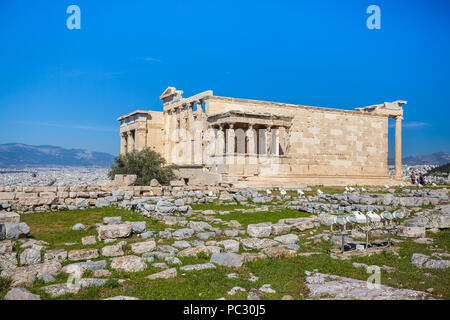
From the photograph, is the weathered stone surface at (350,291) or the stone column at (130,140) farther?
the stone column at (130,140)

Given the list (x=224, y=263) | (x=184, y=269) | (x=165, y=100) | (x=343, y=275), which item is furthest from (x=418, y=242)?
(x=165, y=100)

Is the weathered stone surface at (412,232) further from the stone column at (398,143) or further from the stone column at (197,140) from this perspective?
the stone column at (398,143)

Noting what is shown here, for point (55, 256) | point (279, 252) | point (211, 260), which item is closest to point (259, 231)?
point (279, 252)

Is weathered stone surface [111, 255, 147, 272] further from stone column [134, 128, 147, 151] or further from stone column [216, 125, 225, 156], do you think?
stone column [134, 128, 147, 151]

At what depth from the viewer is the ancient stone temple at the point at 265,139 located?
99.7 feet

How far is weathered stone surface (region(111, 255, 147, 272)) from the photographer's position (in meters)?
7.79

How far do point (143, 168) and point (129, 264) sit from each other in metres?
21.0

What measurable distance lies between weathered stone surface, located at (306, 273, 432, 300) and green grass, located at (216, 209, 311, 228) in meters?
6.45

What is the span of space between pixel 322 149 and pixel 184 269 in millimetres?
31236

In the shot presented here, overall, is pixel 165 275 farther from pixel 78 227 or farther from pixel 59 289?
pixel 78 227

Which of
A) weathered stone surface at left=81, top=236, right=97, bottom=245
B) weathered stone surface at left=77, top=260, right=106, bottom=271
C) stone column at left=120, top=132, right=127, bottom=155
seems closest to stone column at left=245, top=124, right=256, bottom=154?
stone column at left=120, top=132, right=127, bottom=155

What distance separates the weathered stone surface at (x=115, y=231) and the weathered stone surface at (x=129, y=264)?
2540mm

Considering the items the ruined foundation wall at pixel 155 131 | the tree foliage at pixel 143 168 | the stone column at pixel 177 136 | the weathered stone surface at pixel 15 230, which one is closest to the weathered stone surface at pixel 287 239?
the weathered stone surface at pixel 15 230

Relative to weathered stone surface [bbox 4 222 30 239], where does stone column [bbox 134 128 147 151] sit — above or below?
above
